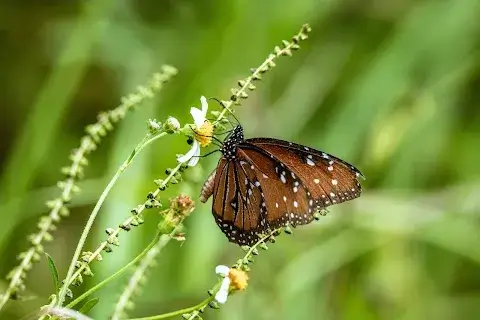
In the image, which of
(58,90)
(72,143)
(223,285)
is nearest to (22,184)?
(58,90)

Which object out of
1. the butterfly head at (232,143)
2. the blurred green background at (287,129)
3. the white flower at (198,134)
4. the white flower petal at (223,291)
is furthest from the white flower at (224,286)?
the blurred green background at (287,129)

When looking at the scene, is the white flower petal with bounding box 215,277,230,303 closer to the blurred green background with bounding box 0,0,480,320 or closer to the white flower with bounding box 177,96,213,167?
the white flower with bounding box 177,96,213,167

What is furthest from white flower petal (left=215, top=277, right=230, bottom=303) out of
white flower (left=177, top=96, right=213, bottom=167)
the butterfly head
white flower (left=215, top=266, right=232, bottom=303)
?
the butterfly head

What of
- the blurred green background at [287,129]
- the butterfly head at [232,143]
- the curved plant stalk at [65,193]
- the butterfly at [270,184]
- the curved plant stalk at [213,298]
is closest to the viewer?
the curved plant stalk at [213,298]

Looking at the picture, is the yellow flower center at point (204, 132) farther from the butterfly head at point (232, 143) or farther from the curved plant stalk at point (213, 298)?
the butterfly head at point (232, 143)

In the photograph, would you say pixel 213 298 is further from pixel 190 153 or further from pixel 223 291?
pixel 190 153

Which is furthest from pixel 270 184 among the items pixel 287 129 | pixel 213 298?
pixel 287 129
